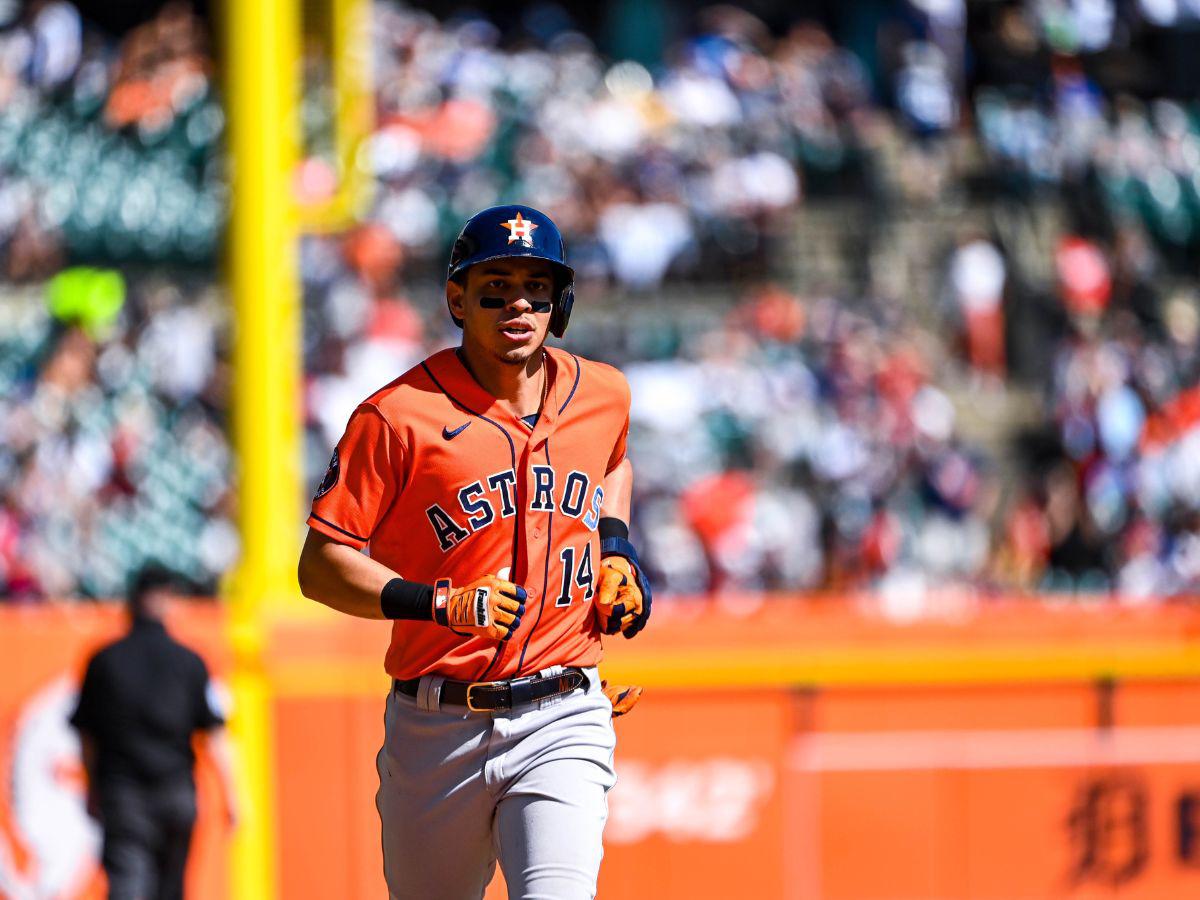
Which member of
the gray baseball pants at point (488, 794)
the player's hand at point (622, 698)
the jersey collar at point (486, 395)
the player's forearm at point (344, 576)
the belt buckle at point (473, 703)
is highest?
the jersey collar at point (486, 395)

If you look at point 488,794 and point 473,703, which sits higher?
point 473,703

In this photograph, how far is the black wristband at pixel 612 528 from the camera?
4.65 meters

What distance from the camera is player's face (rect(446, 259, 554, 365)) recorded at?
14.1 ft

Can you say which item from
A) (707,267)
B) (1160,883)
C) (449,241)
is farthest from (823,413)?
(1160,883)

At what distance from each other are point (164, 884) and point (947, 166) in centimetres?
1121

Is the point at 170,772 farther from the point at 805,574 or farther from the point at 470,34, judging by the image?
the point at 470,34

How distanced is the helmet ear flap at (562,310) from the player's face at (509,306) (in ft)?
0.45

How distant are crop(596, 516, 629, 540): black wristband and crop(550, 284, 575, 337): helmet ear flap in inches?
18.5

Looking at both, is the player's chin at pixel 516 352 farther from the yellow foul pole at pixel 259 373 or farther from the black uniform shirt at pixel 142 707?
the yellow foul pole at pixel 259 373

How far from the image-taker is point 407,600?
4.10 m

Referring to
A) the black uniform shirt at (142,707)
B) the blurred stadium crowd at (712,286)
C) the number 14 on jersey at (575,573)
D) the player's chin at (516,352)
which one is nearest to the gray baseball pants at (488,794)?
the number 14 on jersey at (575,573)

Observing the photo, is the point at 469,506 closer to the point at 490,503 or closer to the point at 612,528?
the point at 490,503

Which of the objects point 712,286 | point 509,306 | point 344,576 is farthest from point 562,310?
point 712,286

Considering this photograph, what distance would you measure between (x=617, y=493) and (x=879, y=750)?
15.3 ft
